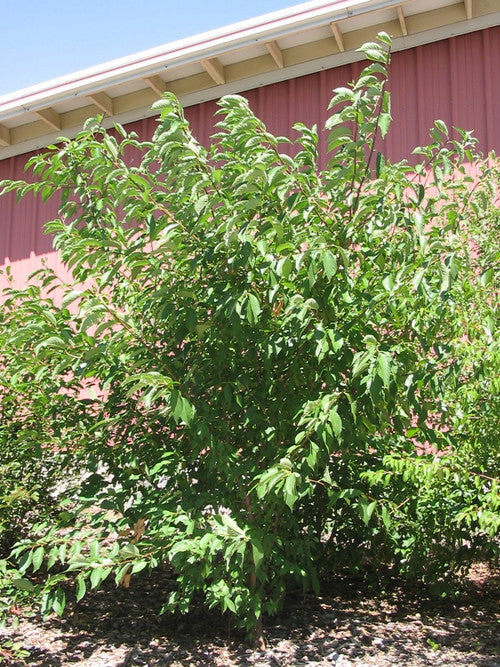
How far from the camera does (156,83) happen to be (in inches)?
280

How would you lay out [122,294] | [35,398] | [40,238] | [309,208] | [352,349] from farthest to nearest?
[40,238]
[35,398]
[122,294]
[352,349]
[309,208]

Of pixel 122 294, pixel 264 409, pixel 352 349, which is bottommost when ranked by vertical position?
pixel 264 409

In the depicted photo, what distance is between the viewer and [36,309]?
10.2ft

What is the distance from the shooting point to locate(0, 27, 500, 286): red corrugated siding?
20.2 ft

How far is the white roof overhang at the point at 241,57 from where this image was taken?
6.24 m

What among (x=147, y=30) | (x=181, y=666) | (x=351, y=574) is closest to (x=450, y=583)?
(x=351, y=574)

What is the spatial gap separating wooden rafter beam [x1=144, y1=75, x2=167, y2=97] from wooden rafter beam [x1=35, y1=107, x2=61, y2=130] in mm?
1199

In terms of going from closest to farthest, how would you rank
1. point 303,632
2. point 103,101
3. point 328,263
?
point 328,263, point 303,632, point 103,101

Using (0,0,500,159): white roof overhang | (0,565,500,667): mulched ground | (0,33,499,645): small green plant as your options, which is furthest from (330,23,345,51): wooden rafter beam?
(0,565,500,667): mulched ground

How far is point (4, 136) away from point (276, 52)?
127 inches

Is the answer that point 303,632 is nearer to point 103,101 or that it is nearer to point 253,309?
point 253,309

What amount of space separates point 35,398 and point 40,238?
435 centimetres

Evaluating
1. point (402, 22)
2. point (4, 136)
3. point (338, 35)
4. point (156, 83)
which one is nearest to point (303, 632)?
point (338, 35)

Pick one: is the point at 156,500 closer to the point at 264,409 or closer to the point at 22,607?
the point at 264,409
